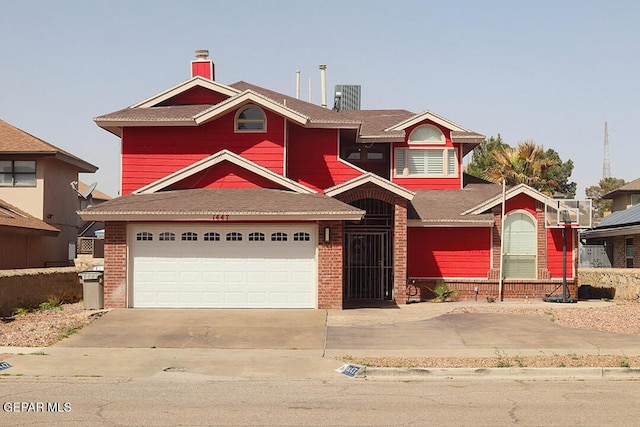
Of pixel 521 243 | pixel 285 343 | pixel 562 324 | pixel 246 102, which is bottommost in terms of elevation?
pixel 285 343

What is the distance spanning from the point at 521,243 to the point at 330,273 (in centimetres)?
770

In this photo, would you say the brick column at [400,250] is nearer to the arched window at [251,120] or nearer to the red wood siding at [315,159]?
the red wood siding at [315,159]

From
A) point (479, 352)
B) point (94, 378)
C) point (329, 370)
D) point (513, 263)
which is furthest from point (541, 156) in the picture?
point (94, 378)

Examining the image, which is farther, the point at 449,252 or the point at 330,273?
the point at 449,252

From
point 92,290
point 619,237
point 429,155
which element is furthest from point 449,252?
point 619,237

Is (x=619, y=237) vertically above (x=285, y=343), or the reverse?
(x=619, y=237)

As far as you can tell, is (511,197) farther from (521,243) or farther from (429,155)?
(429,155)

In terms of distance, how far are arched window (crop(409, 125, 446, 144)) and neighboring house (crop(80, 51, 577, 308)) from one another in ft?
0.13

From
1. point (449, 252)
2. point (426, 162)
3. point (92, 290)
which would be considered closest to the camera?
point (92, 290)

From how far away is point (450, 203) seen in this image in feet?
85.9

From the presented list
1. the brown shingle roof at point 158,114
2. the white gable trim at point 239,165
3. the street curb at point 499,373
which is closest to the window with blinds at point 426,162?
the white gable trim at point 239,165

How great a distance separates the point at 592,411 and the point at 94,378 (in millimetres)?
7967

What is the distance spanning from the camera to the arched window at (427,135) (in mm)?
28406

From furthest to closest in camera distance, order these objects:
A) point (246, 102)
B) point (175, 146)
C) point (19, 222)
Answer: point (19, 222) < point (175, 146) < point (246, 102)
